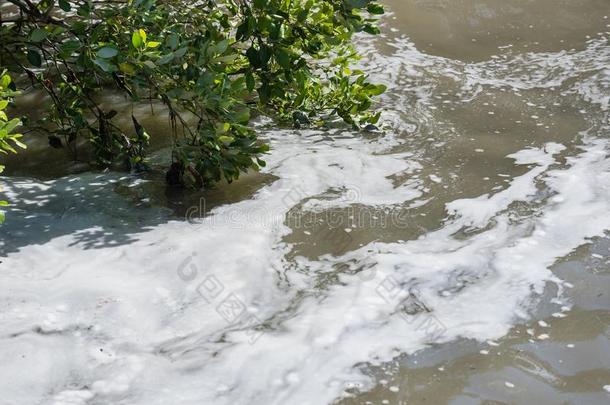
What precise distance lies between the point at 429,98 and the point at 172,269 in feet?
8.75

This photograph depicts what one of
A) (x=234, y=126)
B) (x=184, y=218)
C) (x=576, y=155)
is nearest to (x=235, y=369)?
(x=184, y=218)

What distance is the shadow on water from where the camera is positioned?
3.43 meters

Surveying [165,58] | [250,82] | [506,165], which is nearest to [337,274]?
[250,82]

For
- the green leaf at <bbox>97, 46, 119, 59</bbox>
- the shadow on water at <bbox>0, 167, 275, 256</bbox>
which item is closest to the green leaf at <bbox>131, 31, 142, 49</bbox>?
the green leaf at <bbox>97, 46, 119, 59</bbox>

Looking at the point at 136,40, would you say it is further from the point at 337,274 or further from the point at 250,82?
the point at 337,274

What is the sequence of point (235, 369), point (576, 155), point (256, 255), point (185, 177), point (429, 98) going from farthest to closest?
1. point (429, 98)
2. point (576, 155)
3. point (185, 177)
4. point (256, 255)
5. point (235, 369)

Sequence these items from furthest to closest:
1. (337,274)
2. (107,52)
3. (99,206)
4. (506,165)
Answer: (506,165)
(99,206)
(107,52)
(337,274)

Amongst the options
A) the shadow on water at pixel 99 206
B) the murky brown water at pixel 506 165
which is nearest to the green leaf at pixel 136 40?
the shadow on water at pixel 99 206

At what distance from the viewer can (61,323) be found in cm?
285

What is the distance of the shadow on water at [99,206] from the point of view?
3430 millimetres

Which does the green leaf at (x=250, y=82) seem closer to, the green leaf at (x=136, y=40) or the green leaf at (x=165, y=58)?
the green leaf at (x=165, y=58)

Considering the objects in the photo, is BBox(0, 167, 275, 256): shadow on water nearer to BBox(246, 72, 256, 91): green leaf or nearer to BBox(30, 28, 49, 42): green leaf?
BBox(246, 72, 256, 91): green leaf

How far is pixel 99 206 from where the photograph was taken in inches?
146

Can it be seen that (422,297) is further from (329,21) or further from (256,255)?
(329,21)
